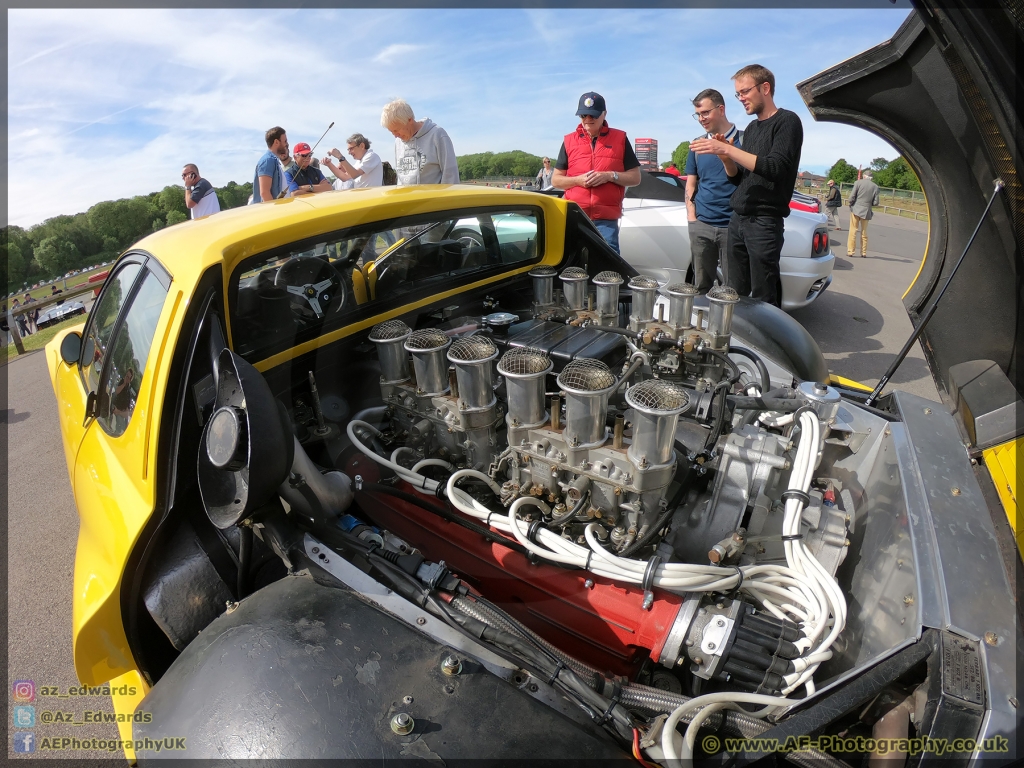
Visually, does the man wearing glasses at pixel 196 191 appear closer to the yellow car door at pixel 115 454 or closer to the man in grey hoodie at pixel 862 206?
the yellow car door at pixel 115 454

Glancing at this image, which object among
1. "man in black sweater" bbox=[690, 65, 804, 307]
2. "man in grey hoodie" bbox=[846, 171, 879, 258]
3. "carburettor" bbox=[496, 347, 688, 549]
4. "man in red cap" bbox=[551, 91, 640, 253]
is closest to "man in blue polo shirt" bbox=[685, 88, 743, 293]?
"man in black sweater" bbox=[690, 65, 804, 307]

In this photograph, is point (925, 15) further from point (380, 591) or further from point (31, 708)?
point (31, 708)

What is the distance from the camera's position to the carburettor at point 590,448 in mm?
1665

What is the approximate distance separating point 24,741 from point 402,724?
2.14m

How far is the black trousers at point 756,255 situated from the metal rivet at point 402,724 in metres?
3.88

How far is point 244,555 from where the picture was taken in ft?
5.84

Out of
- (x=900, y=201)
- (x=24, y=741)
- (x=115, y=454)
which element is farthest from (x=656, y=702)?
(x=900, y=201)

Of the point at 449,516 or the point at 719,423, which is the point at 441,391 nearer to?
the point at 449,516

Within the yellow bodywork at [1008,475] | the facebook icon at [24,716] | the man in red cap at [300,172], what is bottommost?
the facebook icon at [24,716]

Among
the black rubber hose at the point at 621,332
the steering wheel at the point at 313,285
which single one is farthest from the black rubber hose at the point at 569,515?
the steering wheel at the point at 313,285

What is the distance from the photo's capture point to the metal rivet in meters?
1.21

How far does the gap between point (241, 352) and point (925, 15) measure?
2.26 m

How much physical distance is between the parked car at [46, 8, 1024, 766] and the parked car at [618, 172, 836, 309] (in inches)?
150

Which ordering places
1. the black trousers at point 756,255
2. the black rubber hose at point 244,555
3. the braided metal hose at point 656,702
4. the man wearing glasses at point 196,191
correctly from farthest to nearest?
1. the man wearing glasses at point 196,191
2. the black trousers at point 756,255
3. the black rubber hose at point 244,555
4. the braided metal hose at point 656,702
